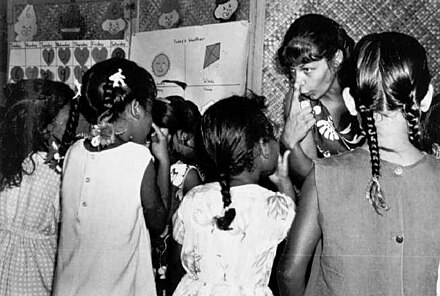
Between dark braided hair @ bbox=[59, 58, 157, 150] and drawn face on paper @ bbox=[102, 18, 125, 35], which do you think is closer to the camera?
→ dark braided hair @ bbox=[59, 58, 157, 150]

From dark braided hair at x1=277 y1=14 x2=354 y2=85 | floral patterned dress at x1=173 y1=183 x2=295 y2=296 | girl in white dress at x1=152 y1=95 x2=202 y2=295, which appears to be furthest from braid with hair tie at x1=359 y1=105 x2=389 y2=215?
girl in white dress at x1=152 y1=95 x2=202 y2=295

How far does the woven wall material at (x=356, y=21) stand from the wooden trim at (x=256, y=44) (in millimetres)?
11

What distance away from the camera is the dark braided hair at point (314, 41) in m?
1.02

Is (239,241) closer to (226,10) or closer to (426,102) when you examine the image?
(426,102)

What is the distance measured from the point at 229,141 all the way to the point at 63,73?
1.46 ft

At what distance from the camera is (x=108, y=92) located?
3.25 ft

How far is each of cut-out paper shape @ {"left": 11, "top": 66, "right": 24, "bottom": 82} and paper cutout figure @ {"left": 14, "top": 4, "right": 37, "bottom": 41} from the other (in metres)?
0.07

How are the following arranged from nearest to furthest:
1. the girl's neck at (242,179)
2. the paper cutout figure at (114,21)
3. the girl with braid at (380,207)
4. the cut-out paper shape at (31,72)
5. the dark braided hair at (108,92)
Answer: the girl with braid at (380,207)
the girl's neck at (242,179)
the dark braided hair at (108,92)
the cut-out paper shape at (31,72)
the paper cutout figure at (114,21)

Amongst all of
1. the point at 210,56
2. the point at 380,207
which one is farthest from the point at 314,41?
the point at 380,207

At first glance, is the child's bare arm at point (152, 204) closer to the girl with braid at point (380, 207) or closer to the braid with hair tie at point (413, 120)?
the girl with braid at point (380, 207)

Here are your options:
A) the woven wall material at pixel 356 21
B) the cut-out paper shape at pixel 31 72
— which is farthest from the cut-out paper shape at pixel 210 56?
the cut-out paper shape at pixel 31 72

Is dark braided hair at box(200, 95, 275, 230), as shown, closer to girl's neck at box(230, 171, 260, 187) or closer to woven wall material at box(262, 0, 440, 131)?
girl's neck at box(230, 171, 260, 187)

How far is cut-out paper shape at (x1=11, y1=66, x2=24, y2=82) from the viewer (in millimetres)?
1016

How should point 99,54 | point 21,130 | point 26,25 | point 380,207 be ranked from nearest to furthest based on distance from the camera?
1. point 380,207
2. point 21,130
3. point 26,25
4. point 99,54
